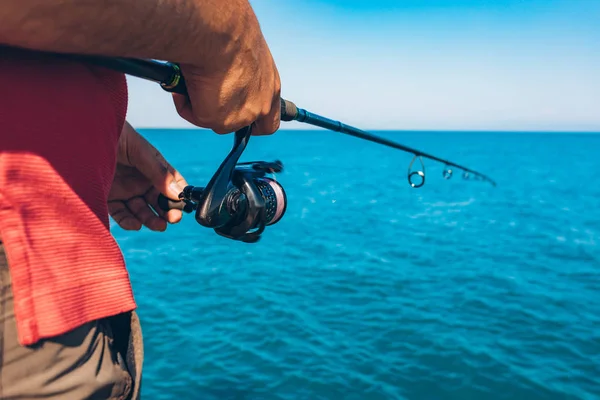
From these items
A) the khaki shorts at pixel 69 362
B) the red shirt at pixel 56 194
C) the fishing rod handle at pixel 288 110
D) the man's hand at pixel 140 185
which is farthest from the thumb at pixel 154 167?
the khaki shorts at pixel 69 362

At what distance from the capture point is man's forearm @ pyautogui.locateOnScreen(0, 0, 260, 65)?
106cm

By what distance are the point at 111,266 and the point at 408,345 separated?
353 inches

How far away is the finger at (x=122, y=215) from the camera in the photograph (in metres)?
2.72

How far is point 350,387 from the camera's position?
324 inches

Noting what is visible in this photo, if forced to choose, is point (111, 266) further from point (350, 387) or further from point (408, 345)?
point (408, 345)

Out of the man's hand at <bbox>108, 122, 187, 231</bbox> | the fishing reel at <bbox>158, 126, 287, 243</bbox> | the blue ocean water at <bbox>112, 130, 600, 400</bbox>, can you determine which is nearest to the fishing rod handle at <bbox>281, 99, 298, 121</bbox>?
the fishing reel at <bbox>158, 126, 287, 243</bbox>

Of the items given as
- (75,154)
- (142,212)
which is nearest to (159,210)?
(142,212)

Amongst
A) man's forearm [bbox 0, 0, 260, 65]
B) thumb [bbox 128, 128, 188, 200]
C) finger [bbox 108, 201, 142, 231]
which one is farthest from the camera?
finger [bbox 108, 201, 142, 231]

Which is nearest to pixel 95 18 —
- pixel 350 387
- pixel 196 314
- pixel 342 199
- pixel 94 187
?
pixel 94 187

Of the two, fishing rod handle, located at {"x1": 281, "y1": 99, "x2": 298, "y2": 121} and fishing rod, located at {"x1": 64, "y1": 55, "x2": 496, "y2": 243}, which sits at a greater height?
fishing rod handle, located at {"x1": 281, "y1": 99, "x2": 298, "y2": 121}

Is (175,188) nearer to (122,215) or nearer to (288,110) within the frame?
(122,215)

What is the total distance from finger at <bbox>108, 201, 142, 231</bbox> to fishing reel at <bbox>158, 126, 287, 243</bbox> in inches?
7.5

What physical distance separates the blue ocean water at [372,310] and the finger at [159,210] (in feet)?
19.8

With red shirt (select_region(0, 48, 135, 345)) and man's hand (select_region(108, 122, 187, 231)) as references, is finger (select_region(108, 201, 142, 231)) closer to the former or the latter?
man's hand (select_region(108, 122, 187, 231))
